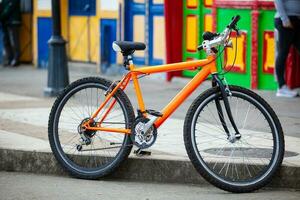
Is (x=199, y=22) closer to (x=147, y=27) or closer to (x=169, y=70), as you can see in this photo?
(x=147, y=27)

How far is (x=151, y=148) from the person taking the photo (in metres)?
8.34

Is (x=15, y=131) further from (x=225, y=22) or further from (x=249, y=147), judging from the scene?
(x=225, y=22)

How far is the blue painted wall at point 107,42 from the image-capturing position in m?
16.4

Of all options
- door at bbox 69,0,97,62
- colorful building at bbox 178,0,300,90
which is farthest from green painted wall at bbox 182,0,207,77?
door at bbox 69,0,97,62

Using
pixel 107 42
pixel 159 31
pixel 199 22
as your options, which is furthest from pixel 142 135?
pixel 107 42

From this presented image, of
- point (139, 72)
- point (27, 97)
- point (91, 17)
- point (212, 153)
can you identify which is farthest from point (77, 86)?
point (91, 17)

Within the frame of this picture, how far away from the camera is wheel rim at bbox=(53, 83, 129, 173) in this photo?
7.68 meters

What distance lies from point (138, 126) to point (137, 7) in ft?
27.6

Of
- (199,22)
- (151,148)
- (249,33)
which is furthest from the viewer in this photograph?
(199,22)

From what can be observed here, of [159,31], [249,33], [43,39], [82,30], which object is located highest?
[249,33]

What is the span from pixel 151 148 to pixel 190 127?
1152 millimetres

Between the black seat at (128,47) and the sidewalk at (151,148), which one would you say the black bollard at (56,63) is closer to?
the sidewalk at (151,148)

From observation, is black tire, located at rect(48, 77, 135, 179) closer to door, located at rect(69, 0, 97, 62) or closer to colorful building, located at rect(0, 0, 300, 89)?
colorful building, located at rect(0, 0, 300, 89)

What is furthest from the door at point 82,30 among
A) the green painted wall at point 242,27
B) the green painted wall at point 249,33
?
the green painted wall at point 242,27
